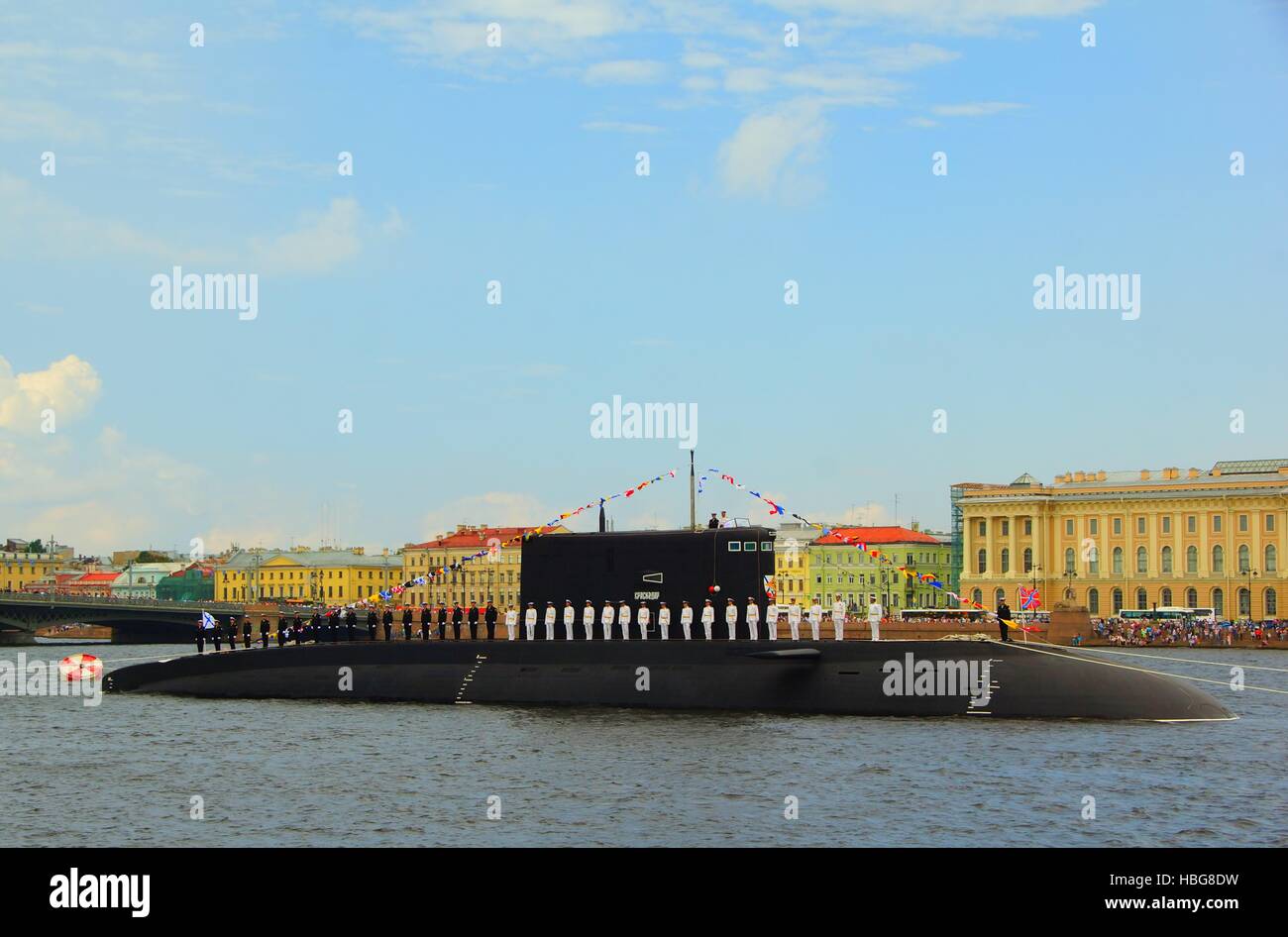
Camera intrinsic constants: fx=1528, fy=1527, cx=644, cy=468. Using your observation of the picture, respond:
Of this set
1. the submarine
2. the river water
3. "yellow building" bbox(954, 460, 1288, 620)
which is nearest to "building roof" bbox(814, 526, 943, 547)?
"yellow building" bbox(954, 460, 1288, 620)

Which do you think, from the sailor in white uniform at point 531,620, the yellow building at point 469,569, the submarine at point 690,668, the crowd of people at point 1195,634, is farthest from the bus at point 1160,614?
the sailor in white uniform at point 531,620

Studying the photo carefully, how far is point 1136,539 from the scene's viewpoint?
12656cm

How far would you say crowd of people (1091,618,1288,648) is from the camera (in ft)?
307

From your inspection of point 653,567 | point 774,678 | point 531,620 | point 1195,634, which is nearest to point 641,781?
point 774,678

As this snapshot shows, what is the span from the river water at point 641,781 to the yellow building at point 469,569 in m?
94.4

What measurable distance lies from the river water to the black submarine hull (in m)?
0.53

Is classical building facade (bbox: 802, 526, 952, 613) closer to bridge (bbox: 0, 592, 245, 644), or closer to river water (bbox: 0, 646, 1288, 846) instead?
bridge (bbox: 0, 592, 245, 644)

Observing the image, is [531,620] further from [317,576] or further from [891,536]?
[317,576]

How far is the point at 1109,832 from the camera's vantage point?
68.5 feet

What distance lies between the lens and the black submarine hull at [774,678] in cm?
3159

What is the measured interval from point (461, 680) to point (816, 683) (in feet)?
30.9

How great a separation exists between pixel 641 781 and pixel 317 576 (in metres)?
153
